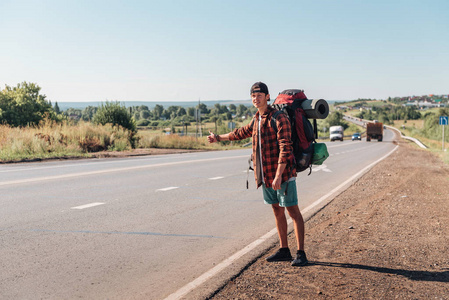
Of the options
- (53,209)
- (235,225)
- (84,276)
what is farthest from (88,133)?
(84,276)

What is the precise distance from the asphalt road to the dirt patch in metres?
0.59

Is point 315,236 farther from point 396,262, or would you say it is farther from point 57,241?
point 57,241

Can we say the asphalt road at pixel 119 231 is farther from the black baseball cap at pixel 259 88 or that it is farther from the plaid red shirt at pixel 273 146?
the black baseball cap at pixel 259 88

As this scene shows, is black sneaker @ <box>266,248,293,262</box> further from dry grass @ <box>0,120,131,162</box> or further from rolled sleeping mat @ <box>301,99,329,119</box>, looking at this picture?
dry grass @ <box>0,120,131,162</box>

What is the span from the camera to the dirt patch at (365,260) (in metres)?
4.26

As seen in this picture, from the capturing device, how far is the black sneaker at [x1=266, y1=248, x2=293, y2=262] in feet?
17.4

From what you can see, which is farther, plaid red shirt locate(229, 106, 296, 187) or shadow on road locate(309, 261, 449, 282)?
plaid red shirt locate(229, 106, 296, 187)

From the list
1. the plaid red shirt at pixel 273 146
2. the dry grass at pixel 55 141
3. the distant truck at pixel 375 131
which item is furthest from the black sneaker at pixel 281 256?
the distant truck at pixel 375 131

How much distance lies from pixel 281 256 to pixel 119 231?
2.57 metres

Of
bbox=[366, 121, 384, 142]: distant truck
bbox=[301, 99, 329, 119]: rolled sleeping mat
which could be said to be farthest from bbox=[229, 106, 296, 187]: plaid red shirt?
bbox=[366, 121, 384, 142]: distant truck

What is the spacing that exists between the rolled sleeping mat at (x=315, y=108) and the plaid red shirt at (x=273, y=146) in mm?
354

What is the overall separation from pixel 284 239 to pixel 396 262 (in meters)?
1.30

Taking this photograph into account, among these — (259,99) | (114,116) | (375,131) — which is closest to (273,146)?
(259,99)

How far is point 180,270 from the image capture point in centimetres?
495
